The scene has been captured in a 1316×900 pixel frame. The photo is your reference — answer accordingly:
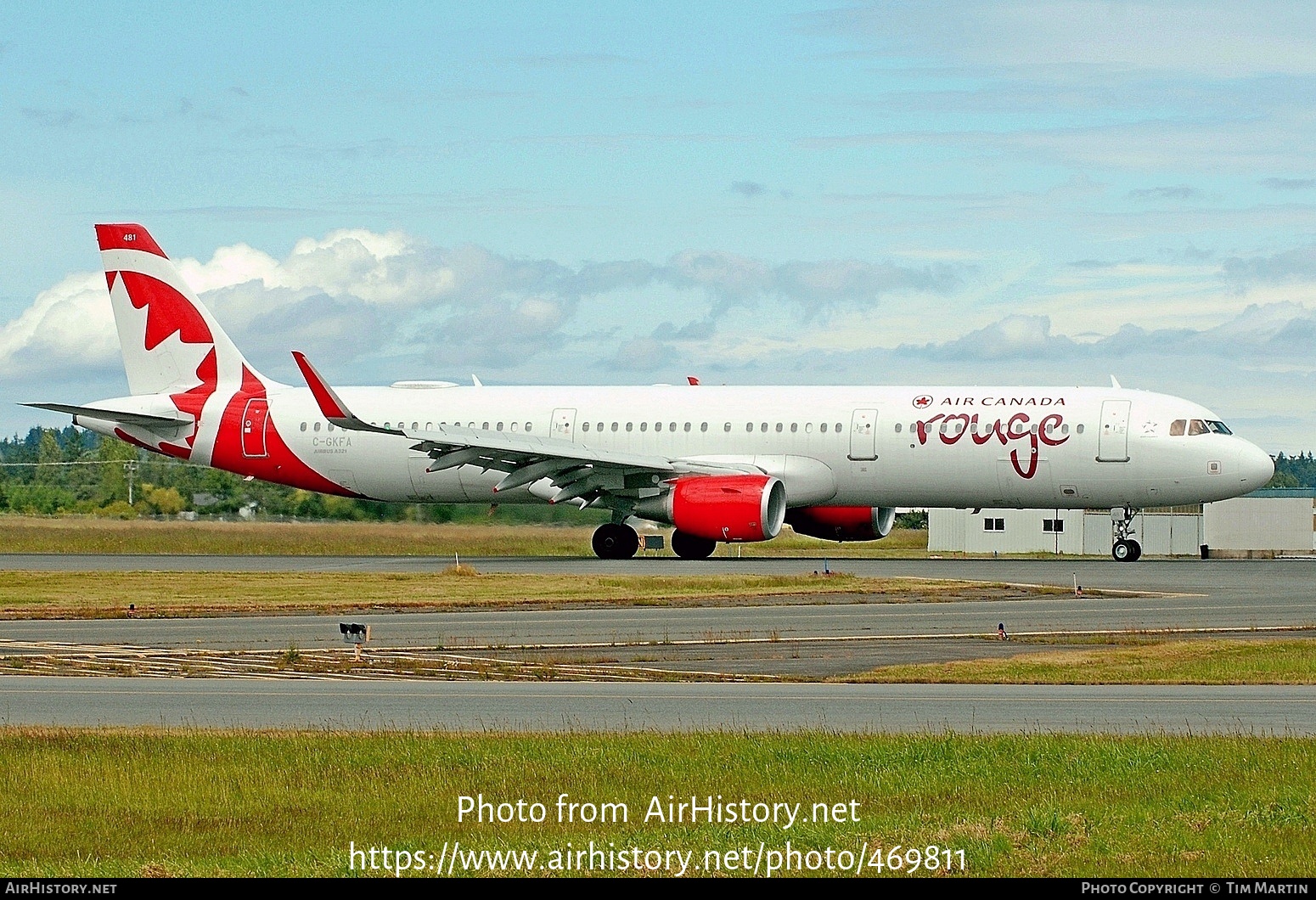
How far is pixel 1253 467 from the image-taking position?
44125 mm

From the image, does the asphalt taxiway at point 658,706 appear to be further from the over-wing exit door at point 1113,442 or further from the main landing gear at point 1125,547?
the main landing gear at point 1125,547

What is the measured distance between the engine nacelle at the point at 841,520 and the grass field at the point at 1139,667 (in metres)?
25.5

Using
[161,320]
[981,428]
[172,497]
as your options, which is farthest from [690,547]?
[172,497]

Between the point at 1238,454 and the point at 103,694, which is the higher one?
the point at 1238,454

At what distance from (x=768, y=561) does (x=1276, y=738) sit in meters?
32.9

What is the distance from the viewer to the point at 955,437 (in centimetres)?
4444

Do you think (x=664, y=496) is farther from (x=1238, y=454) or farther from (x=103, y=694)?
(x=103, y=694)

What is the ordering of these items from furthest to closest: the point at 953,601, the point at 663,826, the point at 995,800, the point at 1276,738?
the point at 953,601 → the point at 1276,738 → the point at 995,800 → the point at 663,826

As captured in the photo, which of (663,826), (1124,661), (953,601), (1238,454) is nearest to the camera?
(663,826)

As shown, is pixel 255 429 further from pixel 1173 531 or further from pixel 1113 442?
pixel 1173 531

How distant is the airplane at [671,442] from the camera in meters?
44.0

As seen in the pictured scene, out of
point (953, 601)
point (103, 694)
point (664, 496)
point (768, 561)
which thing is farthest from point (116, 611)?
point (768, 561)

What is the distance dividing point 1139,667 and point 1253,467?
24747 mm

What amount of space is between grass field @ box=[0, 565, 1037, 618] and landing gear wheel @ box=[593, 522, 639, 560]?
7.59 meters
